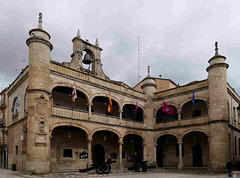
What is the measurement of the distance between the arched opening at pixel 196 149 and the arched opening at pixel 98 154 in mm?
8959

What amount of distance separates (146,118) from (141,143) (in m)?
3.64

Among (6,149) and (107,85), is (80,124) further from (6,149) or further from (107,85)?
(6,149)

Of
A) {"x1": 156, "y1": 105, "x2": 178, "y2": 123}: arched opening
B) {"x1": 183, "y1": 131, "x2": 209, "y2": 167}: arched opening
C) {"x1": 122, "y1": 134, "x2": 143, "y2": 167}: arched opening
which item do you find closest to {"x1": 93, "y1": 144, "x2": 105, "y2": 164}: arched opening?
{"x1": 122, "y1": 134, "x2": 143, "y2": 167}: arched opening

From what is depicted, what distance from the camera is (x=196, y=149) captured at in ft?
84.7

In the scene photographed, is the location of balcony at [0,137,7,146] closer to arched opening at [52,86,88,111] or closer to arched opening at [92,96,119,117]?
arched opening at [52,86,88,111]

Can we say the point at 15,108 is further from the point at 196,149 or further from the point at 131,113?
the point at 196,149

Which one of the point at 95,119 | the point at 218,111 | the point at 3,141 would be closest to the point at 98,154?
the point at 95,119

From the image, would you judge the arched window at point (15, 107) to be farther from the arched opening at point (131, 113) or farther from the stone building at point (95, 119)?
the arched opening at point (131, 113)

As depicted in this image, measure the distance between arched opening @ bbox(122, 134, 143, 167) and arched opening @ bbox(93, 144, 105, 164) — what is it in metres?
3.06

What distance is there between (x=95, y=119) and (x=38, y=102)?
5.90 meters

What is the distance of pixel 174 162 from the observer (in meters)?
26.9

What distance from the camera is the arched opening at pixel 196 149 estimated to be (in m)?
25.0

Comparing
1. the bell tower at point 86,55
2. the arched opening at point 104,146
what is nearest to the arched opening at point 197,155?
the arched opening at point 104,146

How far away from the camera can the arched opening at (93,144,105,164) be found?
24.1 m
